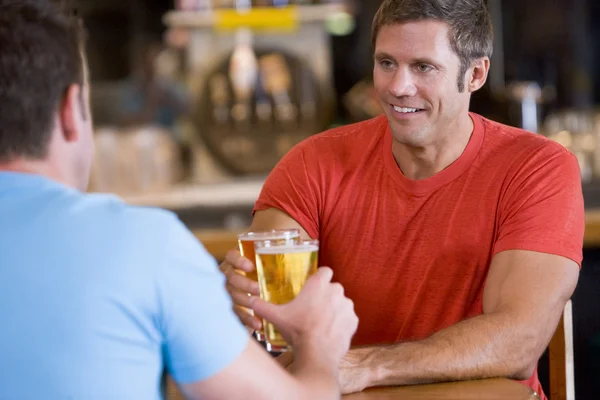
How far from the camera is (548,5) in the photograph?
4883 mm

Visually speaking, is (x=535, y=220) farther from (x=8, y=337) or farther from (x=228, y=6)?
(x=228, y=6)

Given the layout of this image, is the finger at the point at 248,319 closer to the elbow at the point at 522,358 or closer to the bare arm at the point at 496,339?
the bare arm at the point at 496,339

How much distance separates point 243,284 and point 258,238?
12cm

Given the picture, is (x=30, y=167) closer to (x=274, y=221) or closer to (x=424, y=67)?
(x=274, y=221)

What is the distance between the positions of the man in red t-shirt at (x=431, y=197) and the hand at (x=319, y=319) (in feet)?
1.49

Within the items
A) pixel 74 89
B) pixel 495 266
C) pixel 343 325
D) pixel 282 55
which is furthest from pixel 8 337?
pixel 282 55

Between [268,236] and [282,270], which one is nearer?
[282,270]

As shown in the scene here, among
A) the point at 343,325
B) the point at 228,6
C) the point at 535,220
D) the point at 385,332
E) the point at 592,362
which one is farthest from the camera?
the point at 228,6

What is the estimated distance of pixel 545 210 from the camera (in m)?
1.80

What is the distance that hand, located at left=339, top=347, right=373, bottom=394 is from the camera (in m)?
1.49

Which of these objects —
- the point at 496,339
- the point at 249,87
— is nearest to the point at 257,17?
the point at 249,87

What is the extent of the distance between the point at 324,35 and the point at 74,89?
353 centimetres

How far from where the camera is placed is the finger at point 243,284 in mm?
1588

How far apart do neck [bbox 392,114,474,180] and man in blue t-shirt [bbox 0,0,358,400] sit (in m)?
0.95
